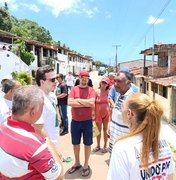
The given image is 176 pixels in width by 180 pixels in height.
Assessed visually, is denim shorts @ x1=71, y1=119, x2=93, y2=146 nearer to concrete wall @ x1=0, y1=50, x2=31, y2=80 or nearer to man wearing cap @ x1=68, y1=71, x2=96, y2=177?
man wearing cap @ x1=68, y1=71, x2=96, y2=177

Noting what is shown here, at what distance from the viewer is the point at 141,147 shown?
196 centimetres

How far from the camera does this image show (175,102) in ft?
39.5

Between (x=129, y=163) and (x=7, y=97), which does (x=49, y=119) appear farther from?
(x=129, y=163)

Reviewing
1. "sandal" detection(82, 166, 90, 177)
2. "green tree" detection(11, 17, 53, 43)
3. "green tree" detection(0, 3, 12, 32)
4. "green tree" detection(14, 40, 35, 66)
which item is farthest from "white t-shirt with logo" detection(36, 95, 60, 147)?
"green tree" detection(11, 17, 53, 43)

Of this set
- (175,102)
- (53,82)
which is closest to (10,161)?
(53,82)

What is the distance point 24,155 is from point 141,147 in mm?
785

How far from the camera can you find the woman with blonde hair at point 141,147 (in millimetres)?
1923

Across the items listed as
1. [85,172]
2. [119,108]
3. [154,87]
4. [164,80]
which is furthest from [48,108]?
[154,87]

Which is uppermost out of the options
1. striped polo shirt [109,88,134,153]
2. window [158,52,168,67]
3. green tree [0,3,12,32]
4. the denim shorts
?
green tree [0,3,12,32]

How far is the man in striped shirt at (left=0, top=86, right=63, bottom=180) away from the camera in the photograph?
77.0 inches

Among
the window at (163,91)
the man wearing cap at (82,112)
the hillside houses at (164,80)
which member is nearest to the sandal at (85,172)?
the man wearing cap at (82,112)

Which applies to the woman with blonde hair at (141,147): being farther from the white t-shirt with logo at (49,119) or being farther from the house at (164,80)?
the house at (164,80)

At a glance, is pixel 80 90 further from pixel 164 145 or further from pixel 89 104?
pixel 164 145

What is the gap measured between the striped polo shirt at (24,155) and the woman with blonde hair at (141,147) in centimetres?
43
